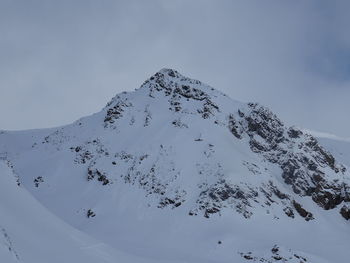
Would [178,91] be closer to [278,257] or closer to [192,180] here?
[192,180]

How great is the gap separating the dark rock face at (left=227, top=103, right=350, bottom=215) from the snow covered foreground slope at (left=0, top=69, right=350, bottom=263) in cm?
13

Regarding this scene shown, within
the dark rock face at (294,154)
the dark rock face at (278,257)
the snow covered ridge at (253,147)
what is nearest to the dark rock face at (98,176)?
the snow covered ridge at (253,147)

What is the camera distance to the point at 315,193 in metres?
A: 49.2

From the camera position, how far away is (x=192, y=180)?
151ft

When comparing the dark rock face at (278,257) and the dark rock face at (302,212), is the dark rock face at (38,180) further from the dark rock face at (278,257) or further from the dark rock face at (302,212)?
the dark rock face at (302,212)

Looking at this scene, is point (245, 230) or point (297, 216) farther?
point (297, 216)

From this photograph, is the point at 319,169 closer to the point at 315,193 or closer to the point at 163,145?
the point at 315,193

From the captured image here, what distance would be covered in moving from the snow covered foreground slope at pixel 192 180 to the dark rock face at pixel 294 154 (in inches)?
5.0

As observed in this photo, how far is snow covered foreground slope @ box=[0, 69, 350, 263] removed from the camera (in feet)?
126

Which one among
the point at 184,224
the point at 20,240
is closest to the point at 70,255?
the point at 20,240

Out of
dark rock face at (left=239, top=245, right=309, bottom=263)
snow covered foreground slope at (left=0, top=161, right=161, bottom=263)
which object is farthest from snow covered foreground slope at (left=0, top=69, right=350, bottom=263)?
snow covered foreground slope at (left=0, top=161, right=161, bottom=263)

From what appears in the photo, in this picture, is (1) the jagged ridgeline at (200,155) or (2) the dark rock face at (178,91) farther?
(2) the dark rock face at (178,91)

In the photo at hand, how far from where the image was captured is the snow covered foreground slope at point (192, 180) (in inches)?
1510

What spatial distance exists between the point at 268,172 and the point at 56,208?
855 inches
